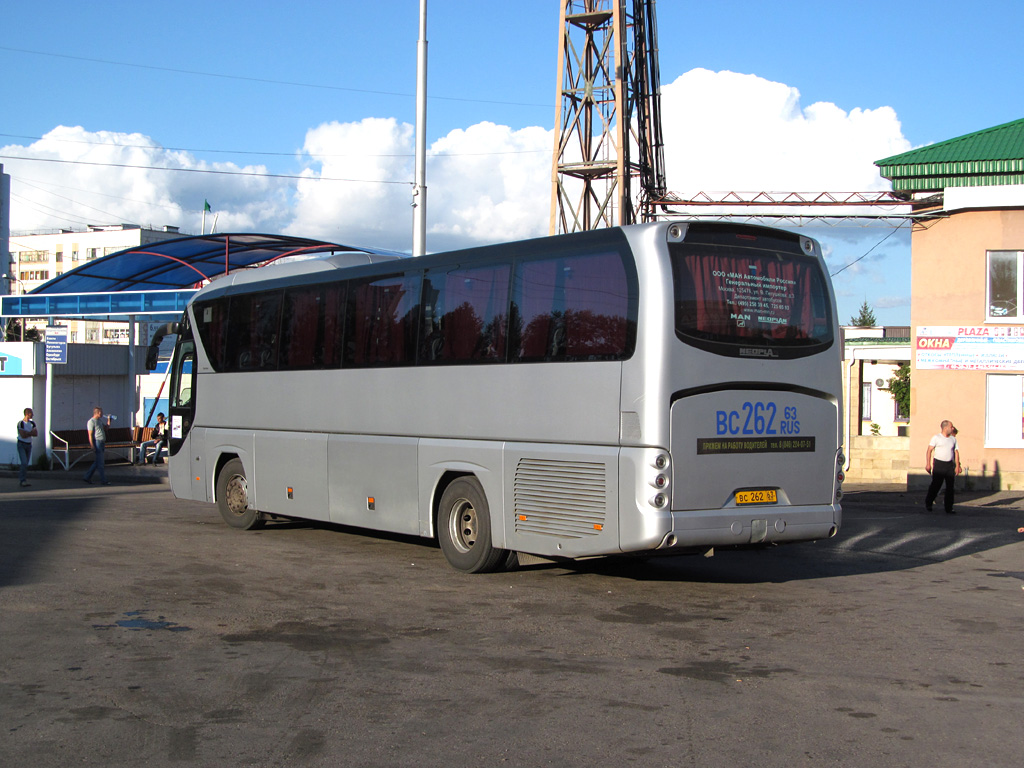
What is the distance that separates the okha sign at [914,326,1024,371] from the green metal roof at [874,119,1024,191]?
3038 millimetres

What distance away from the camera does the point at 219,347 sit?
584 inches

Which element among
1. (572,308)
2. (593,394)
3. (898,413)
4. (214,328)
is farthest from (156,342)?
(898,413)

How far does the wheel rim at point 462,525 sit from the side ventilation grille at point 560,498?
3.21ft

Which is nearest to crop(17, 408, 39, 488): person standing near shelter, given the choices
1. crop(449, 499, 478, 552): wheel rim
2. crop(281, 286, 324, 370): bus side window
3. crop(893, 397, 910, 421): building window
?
crop(281, 286, 324, 370): bus side window

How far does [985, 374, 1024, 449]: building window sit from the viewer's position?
21.3 metres

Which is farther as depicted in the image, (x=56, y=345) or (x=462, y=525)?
(x=56, y=345)

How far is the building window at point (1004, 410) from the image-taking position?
69.8 ft

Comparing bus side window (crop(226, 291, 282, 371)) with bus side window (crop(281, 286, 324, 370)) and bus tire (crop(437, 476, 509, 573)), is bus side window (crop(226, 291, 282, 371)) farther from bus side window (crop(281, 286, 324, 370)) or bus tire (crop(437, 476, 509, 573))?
bus tire (crop(437, 476, 509, 573))

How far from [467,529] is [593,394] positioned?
2475mm

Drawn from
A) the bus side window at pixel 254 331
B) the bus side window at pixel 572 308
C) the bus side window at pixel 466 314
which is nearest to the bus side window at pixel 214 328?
the bus side window at pixel 254 331

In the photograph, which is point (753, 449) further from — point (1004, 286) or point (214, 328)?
point (1004, 286)

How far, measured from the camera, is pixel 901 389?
43844mm

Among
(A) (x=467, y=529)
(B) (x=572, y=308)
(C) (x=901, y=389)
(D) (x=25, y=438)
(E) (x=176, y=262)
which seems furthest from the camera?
(C) (x=901, y=389)

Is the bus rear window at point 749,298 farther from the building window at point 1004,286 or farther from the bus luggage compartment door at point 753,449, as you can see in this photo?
the building window at point 1004,286
